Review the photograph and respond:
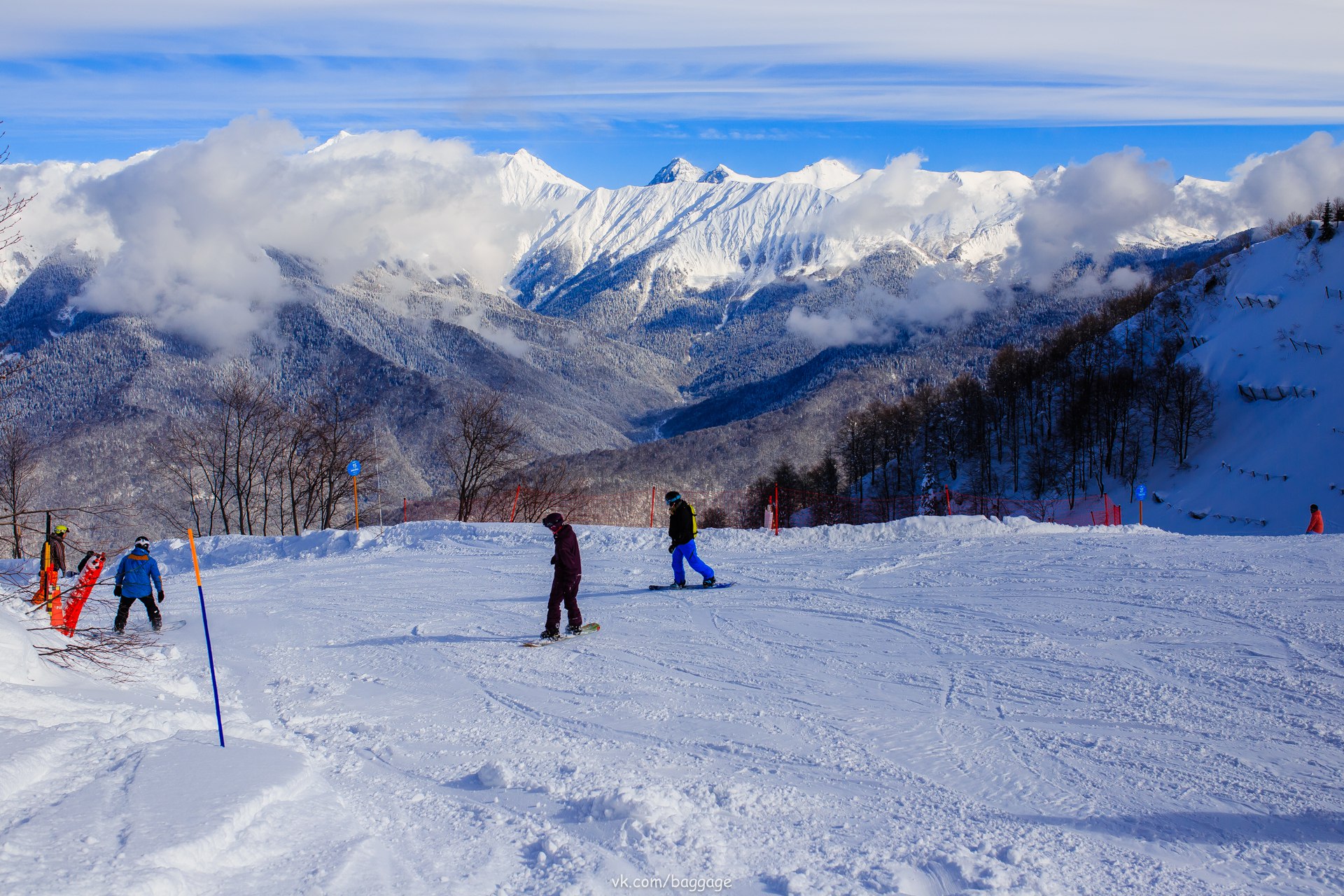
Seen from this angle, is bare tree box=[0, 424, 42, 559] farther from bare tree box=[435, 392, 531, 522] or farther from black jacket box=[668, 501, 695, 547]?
black jacket box=[668, 501, 695, 547]

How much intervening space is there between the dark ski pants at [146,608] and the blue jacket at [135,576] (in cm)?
7

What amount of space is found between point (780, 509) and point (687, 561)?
31319 mm

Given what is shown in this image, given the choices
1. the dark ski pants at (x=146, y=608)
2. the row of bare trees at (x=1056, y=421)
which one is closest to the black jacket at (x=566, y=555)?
the dark ski pants at (x=146, y=608)

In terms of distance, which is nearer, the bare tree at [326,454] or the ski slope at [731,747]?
the ski slope at [731,747]

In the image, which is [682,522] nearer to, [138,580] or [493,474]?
[138,580]

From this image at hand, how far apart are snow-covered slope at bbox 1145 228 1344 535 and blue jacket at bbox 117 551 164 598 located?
1916 inches

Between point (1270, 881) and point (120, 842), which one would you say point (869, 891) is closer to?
point (1270, 881)

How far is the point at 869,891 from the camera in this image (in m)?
4.43

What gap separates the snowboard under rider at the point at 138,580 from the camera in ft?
41.9

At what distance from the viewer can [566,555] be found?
10.8 metres

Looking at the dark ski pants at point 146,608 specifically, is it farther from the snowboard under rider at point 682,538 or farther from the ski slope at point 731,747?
the snowboard under rider at point 682,538

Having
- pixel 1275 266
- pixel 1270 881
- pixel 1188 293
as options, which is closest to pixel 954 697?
pixel 1270 881

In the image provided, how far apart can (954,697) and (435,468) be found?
190 m

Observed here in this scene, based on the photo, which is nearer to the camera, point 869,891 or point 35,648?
point 869,891
